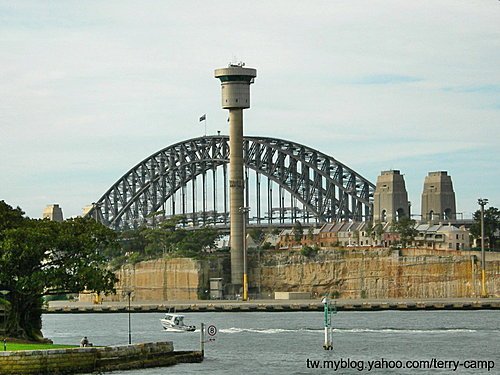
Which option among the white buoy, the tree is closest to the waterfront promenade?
the tree

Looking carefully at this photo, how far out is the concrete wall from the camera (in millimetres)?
71375

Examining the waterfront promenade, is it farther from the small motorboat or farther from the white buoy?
the white buoy

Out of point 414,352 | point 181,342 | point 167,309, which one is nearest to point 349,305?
point 167,309

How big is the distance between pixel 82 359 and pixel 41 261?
1559 centimetres

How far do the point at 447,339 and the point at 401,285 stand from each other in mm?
89503

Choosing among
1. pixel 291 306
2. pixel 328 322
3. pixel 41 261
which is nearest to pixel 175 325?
pixel 328 322

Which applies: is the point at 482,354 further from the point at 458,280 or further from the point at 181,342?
the point at 458,280

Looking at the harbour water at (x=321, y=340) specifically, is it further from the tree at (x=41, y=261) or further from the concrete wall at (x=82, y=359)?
the tree at (x=41, y=261)

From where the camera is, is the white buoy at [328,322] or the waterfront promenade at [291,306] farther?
the waterfront promenade at [291,306]

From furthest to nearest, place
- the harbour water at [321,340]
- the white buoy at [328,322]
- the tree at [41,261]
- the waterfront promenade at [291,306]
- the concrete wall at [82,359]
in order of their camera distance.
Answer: the waterfront promenade at [291,306] < the white buoy at [328,322] < the tree at [41,261] < the harbour water at [321,340] < the concrete wall at [82,359]

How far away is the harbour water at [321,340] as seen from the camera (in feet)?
267

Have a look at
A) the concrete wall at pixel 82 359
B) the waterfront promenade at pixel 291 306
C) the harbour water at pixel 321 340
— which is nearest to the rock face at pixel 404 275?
the waterfront promenade at pixel 291 306

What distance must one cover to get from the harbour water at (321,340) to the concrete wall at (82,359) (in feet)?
3.54

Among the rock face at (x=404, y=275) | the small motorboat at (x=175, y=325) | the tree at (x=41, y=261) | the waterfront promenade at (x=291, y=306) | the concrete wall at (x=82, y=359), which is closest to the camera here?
the concrete wall at (x=82, y=359)
